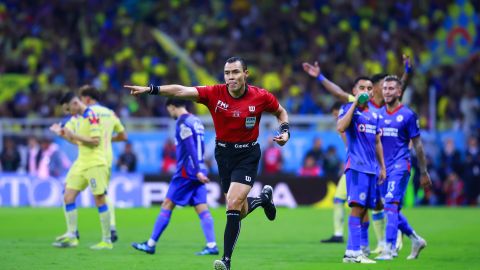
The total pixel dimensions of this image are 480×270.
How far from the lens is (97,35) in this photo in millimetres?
34719

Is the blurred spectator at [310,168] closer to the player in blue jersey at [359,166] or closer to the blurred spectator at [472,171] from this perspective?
the blurred spectator at [472,171]

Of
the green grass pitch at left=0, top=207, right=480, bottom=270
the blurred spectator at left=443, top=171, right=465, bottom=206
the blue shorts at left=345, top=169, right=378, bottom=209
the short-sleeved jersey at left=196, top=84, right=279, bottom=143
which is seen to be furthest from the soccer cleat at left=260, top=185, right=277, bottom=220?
the blurred spectator at left=443, top=171, right=465, bottom=206

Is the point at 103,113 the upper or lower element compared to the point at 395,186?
upper

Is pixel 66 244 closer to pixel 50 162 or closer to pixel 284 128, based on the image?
pixel 284 128

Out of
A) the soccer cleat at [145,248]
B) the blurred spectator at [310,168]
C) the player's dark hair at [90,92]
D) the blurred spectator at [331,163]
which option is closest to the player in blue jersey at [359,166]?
the soccer cleat at [145,248]

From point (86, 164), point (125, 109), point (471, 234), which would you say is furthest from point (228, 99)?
point (125, 109)

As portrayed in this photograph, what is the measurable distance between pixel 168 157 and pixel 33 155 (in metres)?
3.97

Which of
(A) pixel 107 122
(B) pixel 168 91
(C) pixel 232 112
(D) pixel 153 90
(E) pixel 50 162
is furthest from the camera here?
(E) pixel 50 162

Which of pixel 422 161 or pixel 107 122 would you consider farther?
pixel 107 122

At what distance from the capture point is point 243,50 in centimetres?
3359

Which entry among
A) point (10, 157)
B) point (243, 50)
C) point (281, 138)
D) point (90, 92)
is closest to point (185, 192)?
point (90, 92)

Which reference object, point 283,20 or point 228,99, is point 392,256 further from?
point 283,20

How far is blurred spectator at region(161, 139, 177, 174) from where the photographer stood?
28.5m

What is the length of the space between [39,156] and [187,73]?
6.49 metres
